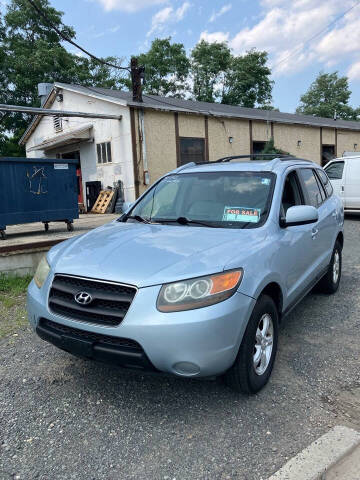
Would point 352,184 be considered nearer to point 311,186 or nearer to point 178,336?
point 311,186

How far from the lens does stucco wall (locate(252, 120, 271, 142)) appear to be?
17641 millimetres

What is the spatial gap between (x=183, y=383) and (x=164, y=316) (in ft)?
3.19

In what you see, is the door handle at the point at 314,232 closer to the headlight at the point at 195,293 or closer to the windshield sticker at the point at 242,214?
the windshield sticker at the point at 242,214

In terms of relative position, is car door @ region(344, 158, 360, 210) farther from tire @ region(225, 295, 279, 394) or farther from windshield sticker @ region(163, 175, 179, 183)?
tire @ region(225, 295, 279, 394)

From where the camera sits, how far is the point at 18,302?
4926mm

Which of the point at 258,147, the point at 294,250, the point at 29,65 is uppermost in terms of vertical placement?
the point at 29,65

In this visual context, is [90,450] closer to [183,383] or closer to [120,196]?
[183,383]

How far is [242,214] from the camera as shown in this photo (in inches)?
128

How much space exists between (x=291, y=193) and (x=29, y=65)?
84.5 feet

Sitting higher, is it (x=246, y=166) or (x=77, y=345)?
(x=246, y=166)

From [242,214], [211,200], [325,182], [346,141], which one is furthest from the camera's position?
[346,141]

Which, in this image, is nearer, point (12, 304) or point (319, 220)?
point (319, 220)

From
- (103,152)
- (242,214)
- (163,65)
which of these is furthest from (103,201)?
(163,65)

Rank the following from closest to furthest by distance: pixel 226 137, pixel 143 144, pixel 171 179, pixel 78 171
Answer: pixel 171 179, pixel 143 144, pixel 226 137, pixel 78 171
